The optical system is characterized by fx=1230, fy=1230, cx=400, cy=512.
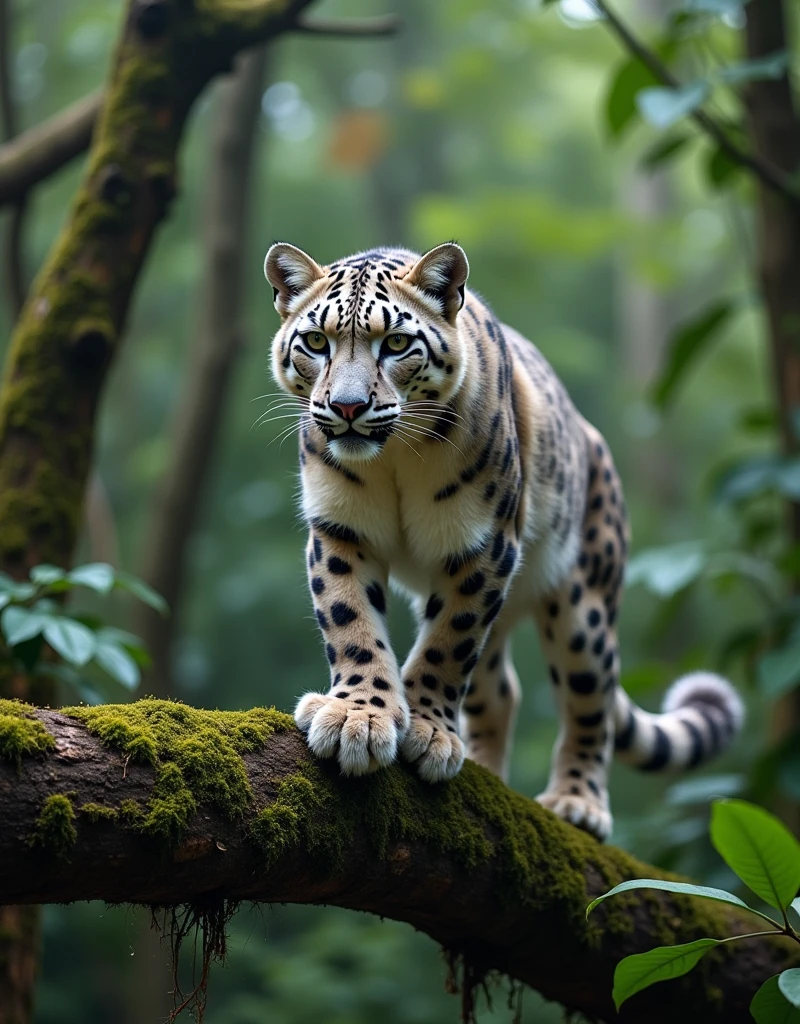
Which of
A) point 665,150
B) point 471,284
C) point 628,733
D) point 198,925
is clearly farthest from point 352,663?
point 471,284

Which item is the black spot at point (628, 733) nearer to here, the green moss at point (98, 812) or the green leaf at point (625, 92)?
the green leaf at point (625, 92)

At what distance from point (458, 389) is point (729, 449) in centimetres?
1270

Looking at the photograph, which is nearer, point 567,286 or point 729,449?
point 729,449

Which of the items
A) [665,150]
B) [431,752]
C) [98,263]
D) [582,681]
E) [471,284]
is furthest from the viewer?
[471,284]

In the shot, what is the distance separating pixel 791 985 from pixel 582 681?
2.63m

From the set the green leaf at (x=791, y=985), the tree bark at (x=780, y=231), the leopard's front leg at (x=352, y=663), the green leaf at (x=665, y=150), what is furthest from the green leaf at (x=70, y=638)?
the green leaf at (x=665, y=150)

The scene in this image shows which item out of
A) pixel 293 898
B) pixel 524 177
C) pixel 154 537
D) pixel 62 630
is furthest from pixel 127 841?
pixel 524 177

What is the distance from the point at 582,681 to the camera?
5.30m

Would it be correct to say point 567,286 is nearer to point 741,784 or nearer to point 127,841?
point 741,784

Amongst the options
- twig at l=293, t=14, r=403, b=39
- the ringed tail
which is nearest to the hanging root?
the ringed tail

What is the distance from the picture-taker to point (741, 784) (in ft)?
23.7

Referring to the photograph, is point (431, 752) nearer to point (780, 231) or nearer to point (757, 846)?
point (757, 846)

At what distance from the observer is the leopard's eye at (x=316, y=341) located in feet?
12.6

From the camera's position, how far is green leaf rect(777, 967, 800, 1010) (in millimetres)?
2614
